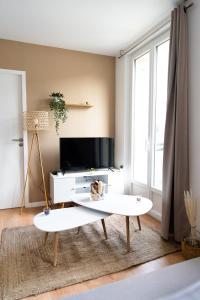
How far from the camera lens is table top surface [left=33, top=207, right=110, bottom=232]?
191 centimetres

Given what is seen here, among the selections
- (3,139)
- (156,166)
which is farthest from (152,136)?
(3,139)

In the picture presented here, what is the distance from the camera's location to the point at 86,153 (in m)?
3.47

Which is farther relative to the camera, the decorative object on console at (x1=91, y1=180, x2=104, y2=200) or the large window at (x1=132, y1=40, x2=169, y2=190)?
the large window at (x1=132, y1=40, x2=169, y2=190)

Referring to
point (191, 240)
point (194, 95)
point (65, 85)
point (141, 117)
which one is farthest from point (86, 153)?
point (191, 240)

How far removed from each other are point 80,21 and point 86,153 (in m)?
1.83

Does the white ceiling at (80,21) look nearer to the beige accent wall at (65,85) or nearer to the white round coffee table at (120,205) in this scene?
the beige accent wall at (65,85)

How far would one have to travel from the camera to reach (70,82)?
141 inches

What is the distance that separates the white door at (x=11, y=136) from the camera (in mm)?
3270

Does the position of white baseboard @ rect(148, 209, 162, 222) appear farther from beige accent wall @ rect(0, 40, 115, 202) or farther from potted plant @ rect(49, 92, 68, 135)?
potted plant @ rect(49, 92, 68, 135)

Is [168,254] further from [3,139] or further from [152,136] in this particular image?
[3,139]

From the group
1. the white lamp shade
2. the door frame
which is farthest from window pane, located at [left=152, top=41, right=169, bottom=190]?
the door frame

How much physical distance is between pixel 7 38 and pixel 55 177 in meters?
2.14

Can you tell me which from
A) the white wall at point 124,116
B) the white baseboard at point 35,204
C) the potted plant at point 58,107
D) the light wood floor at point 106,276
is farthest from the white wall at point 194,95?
the white baseboard at point 35,204

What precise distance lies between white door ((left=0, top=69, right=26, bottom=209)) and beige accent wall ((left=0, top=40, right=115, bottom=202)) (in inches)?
5.4
